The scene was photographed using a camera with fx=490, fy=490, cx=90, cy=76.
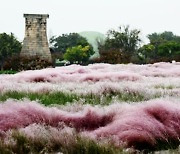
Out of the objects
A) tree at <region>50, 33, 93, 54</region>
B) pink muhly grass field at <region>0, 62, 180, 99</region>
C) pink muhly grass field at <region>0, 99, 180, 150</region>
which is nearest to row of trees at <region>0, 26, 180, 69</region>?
tree at <region>50, 33, 93, 54</region>

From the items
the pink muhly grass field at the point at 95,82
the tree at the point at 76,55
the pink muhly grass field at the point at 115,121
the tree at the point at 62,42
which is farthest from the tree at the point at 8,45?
the pink muhly grass field at the point at 115,121

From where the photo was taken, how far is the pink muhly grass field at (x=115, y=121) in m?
3.55

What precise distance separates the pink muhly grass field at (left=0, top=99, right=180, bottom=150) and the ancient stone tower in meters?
37.2

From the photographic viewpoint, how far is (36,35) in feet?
139

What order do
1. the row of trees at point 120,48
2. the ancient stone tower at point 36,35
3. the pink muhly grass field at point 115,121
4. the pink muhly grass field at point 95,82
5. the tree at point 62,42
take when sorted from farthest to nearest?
the tree at point 62,42
the row of trees at point 120,48
the ancient stone tower at point 36,35
the pink muhly grass field at point 95,82
the pink muhly grass field at point 115,121

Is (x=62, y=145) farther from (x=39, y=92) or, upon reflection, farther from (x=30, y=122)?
(x=39, y=92)

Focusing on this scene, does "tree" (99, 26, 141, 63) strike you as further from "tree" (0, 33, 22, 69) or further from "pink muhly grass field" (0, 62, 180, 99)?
"pink muhly grass field" (0, 62, 180, 99)

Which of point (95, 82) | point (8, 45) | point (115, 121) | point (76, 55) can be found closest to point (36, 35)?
point (8, 45)

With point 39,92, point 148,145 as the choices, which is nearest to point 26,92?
point 39,92

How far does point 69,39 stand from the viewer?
10225 centimetres

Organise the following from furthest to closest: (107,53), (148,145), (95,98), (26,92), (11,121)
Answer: (107,53), (26,92), (95,98), (11,121), (148,145)

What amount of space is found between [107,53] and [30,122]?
34959mm

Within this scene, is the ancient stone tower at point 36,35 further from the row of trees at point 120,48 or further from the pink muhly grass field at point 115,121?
the pink muhly grass field at point 115,121

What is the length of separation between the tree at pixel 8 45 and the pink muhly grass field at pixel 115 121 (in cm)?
6539
